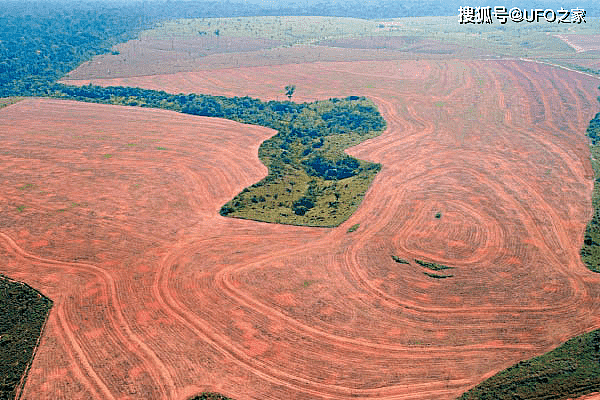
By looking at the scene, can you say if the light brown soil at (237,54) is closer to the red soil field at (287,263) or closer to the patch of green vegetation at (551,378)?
the red soil field at (287,263)

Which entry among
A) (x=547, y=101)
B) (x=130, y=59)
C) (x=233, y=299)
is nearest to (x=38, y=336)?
(x=233, y=299)

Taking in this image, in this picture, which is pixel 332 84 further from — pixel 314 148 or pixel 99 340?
pixel 99 340

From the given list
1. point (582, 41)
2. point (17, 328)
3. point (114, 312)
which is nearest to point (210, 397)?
point (114, 312)

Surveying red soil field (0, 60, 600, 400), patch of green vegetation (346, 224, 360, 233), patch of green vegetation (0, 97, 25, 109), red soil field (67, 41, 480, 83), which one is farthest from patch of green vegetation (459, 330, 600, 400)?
red soil field (67, 41, 480, 83)

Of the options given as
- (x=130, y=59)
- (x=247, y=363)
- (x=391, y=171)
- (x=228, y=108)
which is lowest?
(x=247, y=363)

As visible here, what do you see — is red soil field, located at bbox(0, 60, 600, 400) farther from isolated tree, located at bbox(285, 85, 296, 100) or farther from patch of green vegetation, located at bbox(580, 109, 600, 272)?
isolated tree, located at bbox(285, 85, 296, 100)

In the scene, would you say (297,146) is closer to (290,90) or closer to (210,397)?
(290,90)
